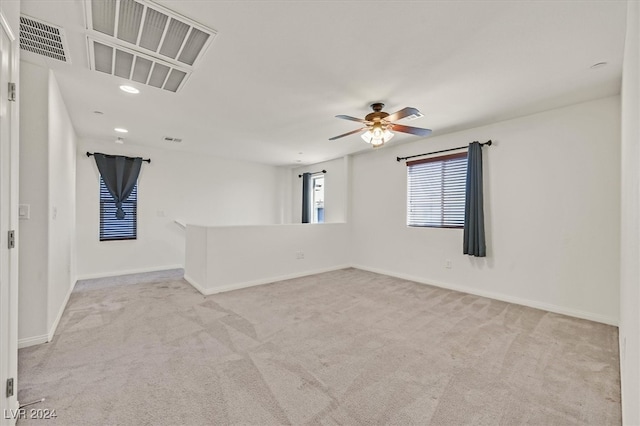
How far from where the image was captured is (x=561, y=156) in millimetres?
3143

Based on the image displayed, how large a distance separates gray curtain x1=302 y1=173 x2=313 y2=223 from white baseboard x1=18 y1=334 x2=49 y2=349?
4850mm

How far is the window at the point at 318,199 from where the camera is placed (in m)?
6.80

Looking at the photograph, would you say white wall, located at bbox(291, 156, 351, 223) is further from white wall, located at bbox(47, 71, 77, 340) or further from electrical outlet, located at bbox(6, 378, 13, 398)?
electrical outlet, located at bbox(6, 378, 13, 398)

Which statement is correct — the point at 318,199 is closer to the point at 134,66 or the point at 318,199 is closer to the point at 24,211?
the point at 134,66

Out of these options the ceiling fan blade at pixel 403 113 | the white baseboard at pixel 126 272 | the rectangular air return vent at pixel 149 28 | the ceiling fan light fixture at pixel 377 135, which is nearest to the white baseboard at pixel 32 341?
the rectangular air return vent at pixel 149 28

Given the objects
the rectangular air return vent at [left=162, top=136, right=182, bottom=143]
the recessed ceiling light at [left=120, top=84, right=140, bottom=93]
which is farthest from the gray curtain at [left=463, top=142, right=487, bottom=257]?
the rectangular air return vent at [left=162, top=136, right=182, bottom=143]

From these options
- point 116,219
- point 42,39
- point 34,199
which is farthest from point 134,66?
point 116,219

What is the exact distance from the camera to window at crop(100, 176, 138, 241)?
15.7 feet

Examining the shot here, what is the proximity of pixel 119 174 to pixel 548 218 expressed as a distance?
663 cm

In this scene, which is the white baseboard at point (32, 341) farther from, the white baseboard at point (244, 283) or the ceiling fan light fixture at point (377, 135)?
the ceiling fan light fixture at point (377, 135)

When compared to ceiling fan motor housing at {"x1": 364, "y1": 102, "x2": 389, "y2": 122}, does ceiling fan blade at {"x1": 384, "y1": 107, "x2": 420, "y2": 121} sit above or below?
below

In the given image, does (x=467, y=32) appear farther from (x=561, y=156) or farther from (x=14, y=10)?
(x=14, y=10)

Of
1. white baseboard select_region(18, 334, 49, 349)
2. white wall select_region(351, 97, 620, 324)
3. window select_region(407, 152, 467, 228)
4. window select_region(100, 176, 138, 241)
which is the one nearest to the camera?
white baseboard select_region(18, 334, 49, 349)

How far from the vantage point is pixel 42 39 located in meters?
1.94
